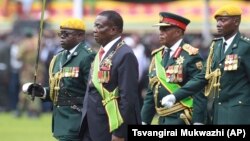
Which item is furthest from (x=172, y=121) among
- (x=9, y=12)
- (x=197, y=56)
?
(x=9, y=12)

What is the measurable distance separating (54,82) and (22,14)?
2379 centimetres

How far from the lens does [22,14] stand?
35875 millimetres

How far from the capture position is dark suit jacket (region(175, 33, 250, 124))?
1155cm

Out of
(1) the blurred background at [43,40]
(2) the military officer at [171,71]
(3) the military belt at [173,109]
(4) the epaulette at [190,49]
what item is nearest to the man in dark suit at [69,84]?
(2) the military officer at [171,71]

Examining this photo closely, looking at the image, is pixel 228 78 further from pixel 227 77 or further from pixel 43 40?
pixel 43 40

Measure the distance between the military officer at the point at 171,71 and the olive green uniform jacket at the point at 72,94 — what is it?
0.96 m

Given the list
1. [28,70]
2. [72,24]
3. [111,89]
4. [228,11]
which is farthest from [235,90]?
[28,70]

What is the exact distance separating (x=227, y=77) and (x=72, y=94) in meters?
1.88

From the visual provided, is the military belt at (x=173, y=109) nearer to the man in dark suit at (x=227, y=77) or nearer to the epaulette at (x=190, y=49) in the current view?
the man in dark suit at (x=227, y=77)

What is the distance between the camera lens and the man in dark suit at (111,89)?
10.2 meters

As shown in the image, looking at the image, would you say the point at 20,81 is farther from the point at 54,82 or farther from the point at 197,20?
the point at 54,82

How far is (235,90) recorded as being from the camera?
11547 mm

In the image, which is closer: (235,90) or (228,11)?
(235,90)

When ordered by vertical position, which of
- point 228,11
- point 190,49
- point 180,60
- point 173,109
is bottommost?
point 173,109
